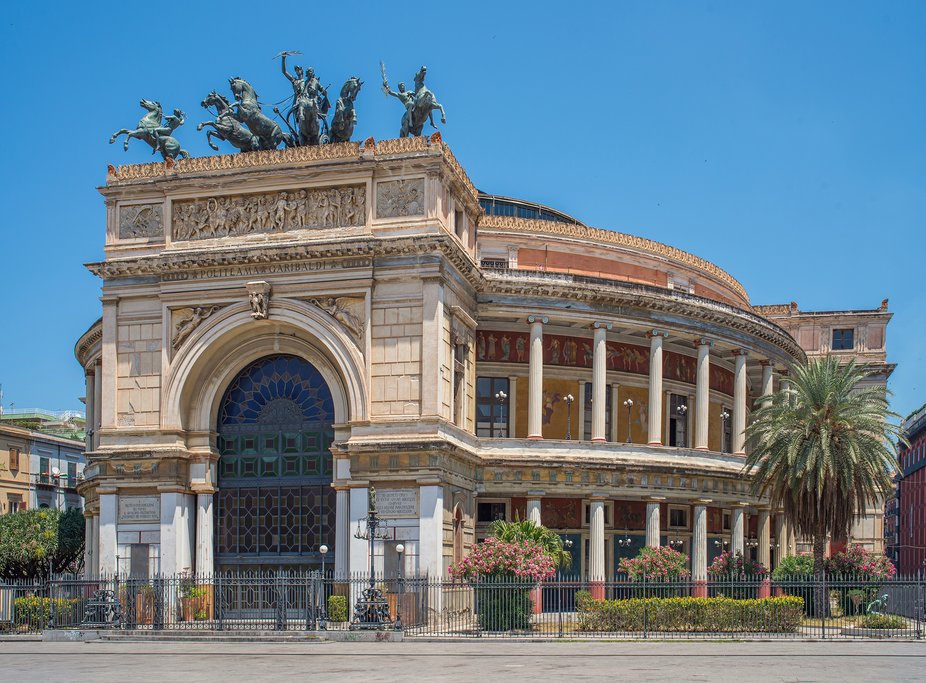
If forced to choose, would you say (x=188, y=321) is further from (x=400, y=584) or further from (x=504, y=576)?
(x=504, y=576)

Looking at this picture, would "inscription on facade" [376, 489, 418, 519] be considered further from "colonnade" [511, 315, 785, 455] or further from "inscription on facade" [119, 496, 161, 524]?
"inscription on facade" [119, 496, 161, 524]

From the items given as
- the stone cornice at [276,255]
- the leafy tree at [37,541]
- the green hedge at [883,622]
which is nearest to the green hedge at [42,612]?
the stone cornice at [276,255]

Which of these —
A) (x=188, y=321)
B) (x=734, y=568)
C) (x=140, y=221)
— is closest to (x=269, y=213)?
(x=188, y=321)

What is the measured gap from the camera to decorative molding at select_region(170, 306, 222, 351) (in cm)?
4456

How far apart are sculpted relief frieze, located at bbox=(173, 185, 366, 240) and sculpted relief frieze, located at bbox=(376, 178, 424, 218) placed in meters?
0.65

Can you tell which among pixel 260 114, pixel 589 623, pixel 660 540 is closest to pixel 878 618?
pixel 589 623

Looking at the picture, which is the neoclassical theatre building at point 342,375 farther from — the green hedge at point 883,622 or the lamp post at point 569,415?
the green hedge at point 883,622

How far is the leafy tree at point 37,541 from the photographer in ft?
181

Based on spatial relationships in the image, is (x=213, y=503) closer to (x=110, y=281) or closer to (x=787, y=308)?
(x=110, y=281)

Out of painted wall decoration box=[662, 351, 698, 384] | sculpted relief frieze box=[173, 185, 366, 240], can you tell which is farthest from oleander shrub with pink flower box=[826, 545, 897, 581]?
sculpted relief frieze box=[173, 185, 366, 240]

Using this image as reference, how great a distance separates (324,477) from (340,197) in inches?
391

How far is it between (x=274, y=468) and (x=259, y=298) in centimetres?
632

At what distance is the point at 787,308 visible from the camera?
72750 millimetres

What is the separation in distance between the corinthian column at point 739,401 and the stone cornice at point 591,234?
567 centimetres
